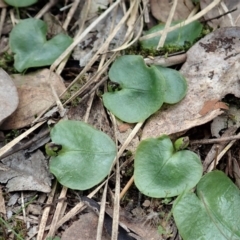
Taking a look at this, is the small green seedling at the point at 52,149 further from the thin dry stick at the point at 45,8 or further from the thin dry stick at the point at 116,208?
the thin dry stick at the point at 45,8

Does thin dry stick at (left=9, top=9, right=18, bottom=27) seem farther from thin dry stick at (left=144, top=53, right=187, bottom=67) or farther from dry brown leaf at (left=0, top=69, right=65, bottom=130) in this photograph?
thin dry stick at (left=144, top=53, right=187, bottom=67)

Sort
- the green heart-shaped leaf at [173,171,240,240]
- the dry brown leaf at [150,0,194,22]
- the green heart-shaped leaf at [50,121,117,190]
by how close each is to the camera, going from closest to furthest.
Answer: the green heart-shaped leaf at [173,171,240,240] < the green heart-shaped leaf at [50,121,117,190] < the dry brown leaf at [150,0,194,22]

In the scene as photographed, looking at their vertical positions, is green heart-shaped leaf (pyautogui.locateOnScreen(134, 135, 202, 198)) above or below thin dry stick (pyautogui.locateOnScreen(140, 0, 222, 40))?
below

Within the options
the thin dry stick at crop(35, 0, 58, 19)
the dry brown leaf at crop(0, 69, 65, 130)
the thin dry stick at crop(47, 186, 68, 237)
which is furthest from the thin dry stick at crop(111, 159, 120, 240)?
the thin dry stick at crop(35, 0, 58, 19)

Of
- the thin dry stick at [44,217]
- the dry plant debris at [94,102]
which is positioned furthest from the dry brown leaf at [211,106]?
the thin dry stick at [44,217]

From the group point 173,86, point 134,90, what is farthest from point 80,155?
point 173,86

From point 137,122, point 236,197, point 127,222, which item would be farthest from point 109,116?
point 236,197

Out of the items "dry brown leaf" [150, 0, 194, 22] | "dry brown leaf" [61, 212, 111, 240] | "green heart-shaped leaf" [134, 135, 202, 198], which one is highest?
"dry brown leaf" [150, 0, 194, 22]
